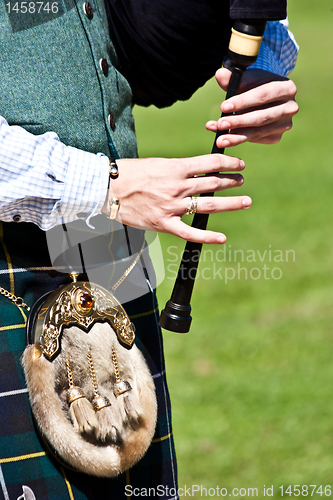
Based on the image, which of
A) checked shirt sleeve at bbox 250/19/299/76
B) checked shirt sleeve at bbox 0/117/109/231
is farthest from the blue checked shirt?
checked shirt sleeve at bbox 250/19/299/76

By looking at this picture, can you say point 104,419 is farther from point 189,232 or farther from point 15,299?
point 189,232

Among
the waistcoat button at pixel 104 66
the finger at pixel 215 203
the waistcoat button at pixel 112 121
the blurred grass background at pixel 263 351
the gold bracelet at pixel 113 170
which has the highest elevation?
the waistcoat button at pixel 104 66

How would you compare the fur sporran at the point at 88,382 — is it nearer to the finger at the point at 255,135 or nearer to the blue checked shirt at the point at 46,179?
the blue checked shirt at the point at 46,179

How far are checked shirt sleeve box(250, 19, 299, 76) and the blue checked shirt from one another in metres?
0.57

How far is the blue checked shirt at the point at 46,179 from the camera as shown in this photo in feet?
3.01

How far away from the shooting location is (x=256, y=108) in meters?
1.10

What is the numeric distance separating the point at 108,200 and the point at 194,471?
5.48 ft

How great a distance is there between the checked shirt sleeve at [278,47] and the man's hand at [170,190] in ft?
1.47

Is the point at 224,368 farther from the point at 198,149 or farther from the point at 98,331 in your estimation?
the point at 198,149

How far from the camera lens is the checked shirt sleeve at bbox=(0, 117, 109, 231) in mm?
919

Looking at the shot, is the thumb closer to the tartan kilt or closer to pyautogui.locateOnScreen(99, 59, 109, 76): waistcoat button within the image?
pyautogui.locateOnScreen(99, 59, 109, 76): waistcoat button

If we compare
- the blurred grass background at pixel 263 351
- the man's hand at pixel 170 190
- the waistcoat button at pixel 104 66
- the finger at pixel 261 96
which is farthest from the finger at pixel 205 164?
the blurred grass background at pixel 263 351

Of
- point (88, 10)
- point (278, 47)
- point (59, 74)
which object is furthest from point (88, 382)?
point (278, 47)

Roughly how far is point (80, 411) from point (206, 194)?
503 millimetres
